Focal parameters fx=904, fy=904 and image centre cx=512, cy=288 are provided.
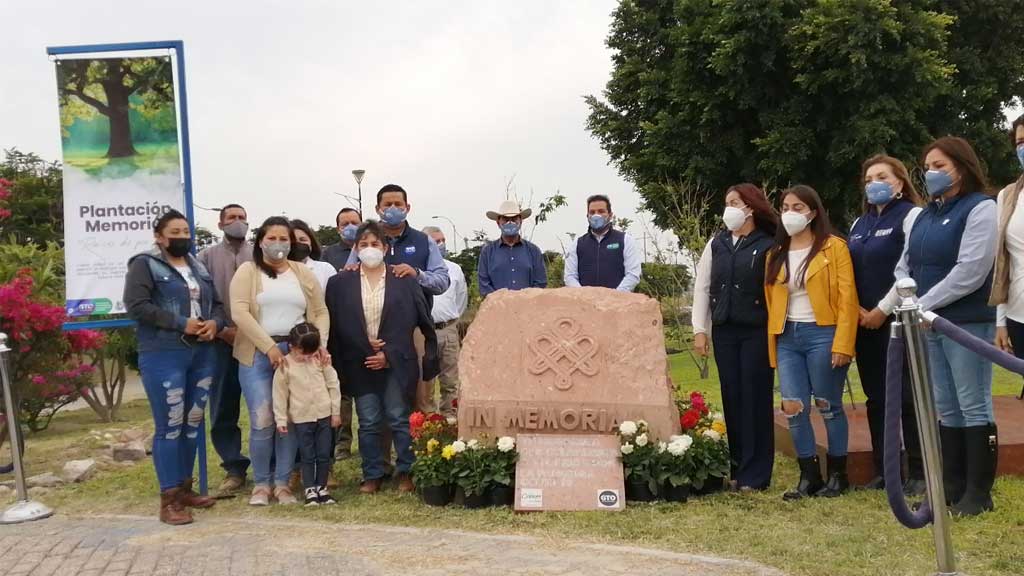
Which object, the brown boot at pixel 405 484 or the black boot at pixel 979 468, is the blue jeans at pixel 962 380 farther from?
the brown boot at pixel 405 484

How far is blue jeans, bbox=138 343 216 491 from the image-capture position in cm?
527

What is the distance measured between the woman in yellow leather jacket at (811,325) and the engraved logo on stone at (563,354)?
3.63ft

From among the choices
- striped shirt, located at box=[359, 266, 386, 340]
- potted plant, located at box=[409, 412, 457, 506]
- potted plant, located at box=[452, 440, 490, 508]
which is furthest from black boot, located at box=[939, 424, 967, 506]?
striped shirt, located at box=[359, 266, 386, 340]

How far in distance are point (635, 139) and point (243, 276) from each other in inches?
651

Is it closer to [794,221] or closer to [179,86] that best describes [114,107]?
[179,86]

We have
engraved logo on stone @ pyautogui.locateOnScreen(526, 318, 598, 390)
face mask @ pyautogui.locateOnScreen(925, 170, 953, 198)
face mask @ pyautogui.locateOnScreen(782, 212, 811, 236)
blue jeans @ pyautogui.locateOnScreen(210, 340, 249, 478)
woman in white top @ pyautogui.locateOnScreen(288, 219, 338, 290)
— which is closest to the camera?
face mask @ pyautogui.locateOnScreen(925, 170, 953, 198)

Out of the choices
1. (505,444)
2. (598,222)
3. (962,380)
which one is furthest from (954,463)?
(598,222)

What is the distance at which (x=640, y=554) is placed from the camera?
4121mm

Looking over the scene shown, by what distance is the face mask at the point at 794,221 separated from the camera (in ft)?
16.8

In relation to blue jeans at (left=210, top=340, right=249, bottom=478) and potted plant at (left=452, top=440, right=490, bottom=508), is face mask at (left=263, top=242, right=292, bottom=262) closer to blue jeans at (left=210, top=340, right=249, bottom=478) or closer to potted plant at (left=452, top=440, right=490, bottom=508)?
blue jeans at (left=210, top=340, right=249, bottom=478)

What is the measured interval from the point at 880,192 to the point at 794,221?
495mm

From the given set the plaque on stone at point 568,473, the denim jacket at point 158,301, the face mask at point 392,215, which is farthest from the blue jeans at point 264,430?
the plaque on stone at point 568,473

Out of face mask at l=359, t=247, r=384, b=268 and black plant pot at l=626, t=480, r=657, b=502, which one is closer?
black plant pot at l=626, t=480, r=657, b=502

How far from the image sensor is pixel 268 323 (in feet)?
18.4
